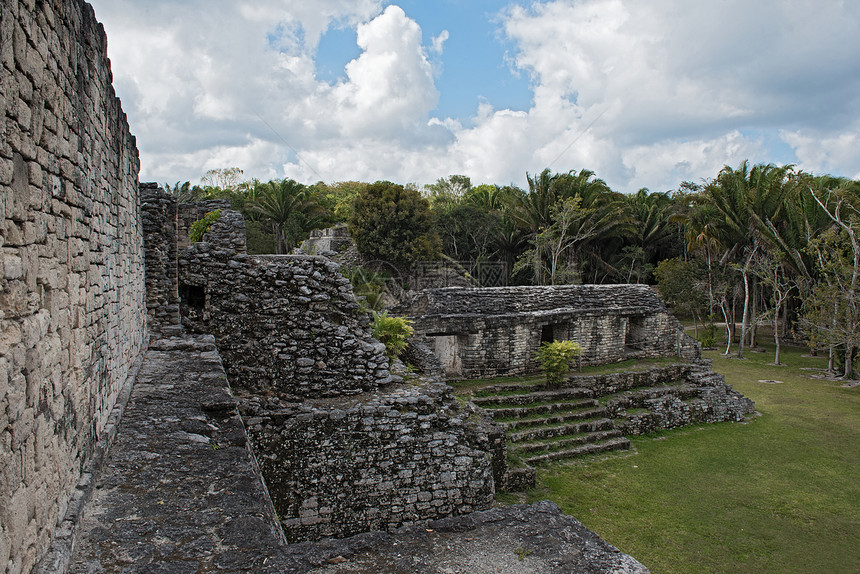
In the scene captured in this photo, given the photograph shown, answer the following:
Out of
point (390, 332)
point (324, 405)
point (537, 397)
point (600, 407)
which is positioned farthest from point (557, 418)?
point (324, 405)

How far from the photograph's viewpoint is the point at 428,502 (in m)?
5.71

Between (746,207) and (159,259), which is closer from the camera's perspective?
(159,259)

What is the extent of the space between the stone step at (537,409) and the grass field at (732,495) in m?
1.30

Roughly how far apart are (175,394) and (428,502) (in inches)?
111

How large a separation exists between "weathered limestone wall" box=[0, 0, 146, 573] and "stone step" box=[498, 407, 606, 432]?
7.98m

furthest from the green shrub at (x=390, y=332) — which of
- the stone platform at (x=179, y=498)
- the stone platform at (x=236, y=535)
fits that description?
the stone platform at (x=236, y=535)

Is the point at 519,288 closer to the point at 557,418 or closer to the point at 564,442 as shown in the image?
the point at 557,418

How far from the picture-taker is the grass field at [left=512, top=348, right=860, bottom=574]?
6.72 meters

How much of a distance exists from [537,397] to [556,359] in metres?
1.07

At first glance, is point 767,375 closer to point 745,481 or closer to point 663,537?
point 745,481

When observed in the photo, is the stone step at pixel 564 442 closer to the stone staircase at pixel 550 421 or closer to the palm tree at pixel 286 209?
the stone staircase at pixel 550 421

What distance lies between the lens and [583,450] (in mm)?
10141

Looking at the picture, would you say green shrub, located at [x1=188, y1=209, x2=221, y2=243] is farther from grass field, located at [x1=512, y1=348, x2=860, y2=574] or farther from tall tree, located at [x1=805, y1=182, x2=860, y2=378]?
tall tree, located at [x1=805, y1=182, x2=860, y2=378]

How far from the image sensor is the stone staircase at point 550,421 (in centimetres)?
997
